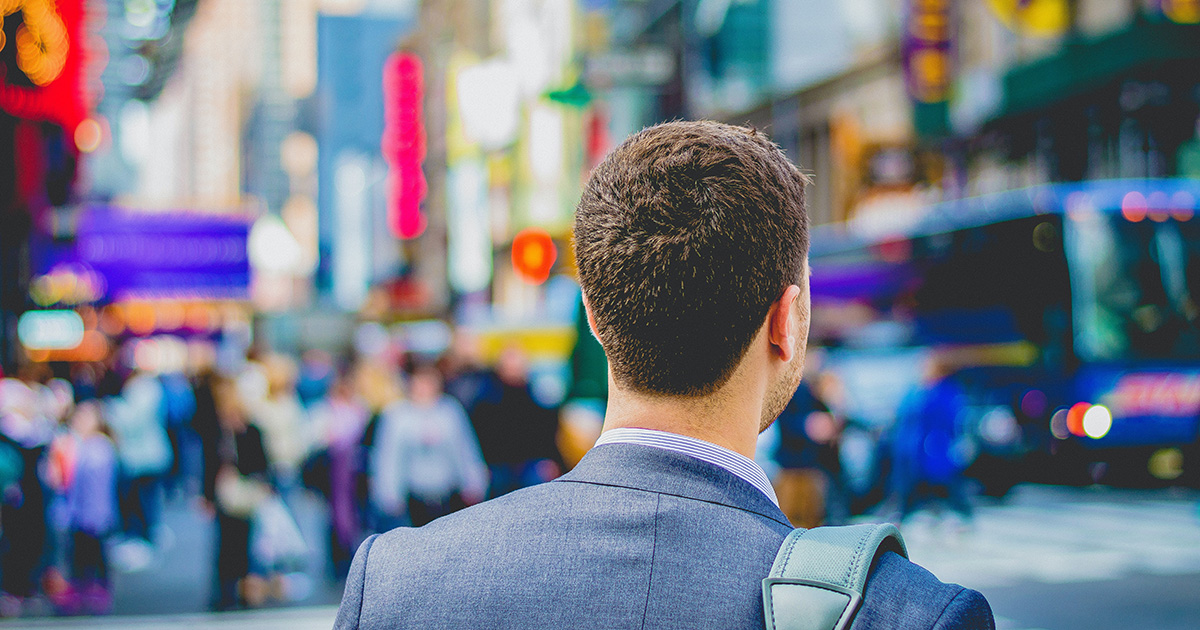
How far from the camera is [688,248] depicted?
4.48ft

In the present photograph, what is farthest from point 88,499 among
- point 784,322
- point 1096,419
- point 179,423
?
point 1096,419

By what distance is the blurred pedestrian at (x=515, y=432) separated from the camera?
925cm

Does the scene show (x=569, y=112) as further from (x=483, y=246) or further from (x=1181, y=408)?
(x=1181, y=408)

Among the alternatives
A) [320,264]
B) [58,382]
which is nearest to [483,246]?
[58,382]

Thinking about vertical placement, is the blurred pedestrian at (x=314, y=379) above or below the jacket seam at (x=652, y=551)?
below

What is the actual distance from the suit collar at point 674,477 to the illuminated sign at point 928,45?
20.7 metres

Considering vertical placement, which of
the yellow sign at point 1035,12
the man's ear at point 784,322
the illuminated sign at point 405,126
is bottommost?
the man's ear at point 784,322

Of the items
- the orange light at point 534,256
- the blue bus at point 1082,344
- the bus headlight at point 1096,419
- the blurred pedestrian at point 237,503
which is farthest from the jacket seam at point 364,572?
the bus headlight at point 1096,419

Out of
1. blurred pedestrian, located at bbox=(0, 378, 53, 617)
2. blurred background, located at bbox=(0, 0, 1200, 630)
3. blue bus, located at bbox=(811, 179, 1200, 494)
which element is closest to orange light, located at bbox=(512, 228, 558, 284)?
blurred background, located at bbox=(0, 0, 1200, 630)

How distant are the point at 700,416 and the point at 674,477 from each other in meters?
0.11

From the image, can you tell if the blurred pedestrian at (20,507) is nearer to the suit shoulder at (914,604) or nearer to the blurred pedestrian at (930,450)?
the blurred pedestrian at (930,450)

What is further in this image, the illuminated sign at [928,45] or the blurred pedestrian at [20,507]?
the illuminated sign at [928,45]

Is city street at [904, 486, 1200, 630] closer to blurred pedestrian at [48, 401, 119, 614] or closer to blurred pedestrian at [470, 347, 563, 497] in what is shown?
blurred pedestrian at [470, 347, 563, 497]

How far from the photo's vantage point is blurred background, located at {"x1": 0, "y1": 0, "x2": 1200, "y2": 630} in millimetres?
9016
